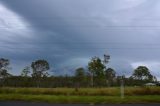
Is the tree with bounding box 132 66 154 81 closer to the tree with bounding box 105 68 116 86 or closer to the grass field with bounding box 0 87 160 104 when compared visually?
the tree with bounding box 105 68 116 86

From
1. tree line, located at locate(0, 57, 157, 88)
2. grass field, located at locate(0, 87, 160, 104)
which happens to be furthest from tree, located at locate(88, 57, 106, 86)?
grass field, located at locate(0, 87, 160, 104)

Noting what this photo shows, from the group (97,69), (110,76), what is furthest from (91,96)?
(110,76)

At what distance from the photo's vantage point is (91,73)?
307 feet

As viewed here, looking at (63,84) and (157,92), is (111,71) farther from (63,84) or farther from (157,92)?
(157,92)

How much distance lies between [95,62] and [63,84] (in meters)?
11.2

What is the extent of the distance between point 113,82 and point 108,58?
14.2 metres

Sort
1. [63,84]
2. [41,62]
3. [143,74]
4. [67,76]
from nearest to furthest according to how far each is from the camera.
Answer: [63,84]
[67,76]
[41,62]
[143,74]

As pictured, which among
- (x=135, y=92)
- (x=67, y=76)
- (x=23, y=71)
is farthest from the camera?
(x=23, y=71)

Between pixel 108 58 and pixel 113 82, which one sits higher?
pixel 108 58

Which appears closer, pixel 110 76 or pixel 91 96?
pixel 91 96

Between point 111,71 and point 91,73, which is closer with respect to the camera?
point 91,73

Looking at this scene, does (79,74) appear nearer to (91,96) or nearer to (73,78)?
(73,78)

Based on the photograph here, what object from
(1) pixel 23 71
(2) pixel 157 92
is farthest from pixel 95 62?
(2) pixel 157 92

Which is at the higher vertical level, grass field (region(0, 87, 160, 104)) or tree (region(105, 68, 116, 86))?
tree (region(105, 68, 116, 86))
